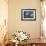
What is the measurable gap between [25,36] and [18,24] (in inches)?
38.5

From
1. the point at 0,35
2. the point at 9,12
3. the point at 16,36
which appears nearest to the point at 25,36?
the point at 16,36

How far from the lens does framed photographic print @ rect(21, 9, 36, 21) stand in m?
4.29

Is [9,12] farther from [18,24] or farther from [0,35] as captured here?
[0,35]

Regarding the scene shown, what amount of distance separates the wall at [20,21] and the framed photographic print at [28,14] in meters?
0.09

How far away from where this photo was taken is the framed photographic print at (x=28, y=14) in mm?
4293

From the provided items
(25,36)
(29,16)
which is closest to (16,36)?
(25,36)

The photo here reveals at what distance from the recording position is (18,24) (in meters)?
4.34

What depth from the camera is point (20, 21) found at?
14.2 feet

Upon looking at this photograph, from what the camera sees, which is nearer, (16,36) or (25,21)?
(16,36)

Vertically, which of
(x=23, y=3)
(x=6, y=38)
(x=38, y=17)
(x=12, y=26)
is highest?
(x=23, y=3)

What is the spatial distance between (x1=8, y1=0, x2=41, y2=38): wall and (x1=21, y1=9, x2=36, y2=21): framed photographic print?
0.09m

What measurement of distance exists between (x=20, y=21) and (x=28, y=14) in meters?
0.32

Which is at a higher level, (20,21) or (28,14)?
(28,14)

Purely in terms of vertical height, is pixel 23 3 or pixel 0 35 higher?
pixel 23 3
